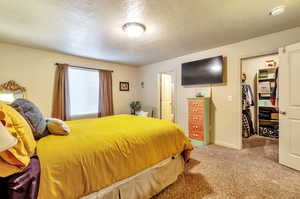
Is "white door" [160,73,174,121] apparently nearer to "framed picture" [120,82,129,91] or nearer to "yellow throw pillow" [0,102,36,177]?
"framed picture" [120,82,129,91]

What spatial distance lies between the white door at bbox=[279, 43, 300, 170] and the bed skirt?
72.0 inches

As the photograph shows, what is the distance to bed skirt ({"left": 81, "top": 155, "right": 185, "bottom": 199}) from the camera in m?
1.35

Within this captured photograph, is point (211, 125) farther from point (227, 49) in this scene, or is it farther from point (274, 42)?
point (274, 42)

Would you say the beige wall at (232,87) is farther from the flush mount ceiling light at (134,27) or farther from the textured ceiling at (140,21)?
the flush mount ceiling light at (134,27)

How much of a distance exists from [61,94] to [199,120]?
357cm

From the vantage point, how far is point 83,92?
4.09 meters

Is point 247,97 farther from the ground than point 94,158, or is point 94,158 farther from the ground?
point 247,97

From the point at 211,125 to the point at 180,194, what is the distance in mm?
2241

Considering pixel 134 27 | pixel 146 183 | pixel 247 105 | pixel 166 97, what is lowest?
pixel 146 183

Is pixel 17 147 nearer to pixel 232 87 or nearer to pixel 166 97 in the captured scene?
pixel 232 87

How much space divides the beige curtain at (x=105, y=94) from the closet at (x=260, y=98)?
404 centimetres

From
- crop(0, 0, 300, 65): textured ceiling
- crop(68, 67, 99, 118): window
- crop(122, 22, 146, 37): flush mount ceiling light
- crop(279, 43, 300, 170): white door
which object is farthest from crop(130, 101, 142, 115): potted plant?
crop(279, 43, 300, 170): white door

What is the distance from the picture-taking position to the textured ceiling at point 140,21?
176 centimetres

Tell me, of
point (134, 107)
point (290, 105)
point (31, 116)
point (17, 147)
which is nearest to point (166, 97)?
point (134, 107)
